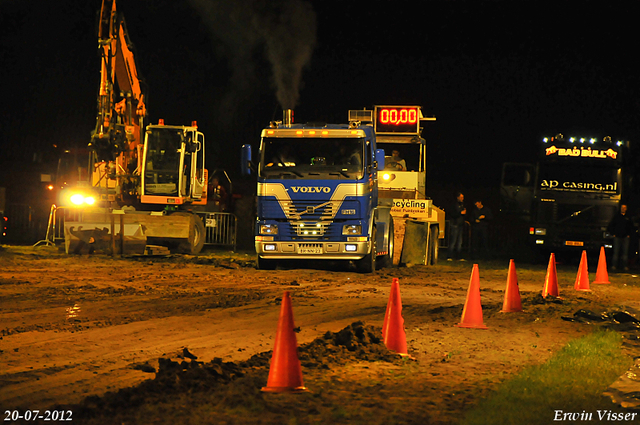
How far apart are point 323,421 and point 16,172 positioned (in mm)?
48798

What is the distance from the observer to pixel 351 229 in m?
17.3

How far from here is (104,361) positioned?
7.95 meters

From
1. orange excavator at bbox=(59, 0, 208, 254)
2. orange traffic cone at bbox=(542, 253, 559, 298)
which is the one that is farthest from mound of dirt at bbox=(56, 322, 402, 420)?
orange excavator at bbox=(59, 0, 208, 254)

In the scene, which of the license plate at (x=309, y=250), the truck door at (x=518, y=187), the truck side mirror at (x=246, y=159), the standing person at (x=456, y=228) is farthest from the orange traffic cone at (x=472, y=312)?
the truck door at (x=518, y=187)

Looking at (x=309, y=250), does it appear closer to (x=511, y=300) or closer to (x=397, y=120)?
(x=511, y=300)

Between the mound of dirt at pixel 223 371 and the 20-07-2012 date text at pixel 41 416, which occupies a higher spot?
the mound of dirt at pixel 223 371

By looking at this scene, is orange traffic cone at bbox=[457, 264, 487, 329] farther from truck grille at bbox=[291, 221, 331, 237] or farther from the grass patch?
truck grille at bbox=[291, 221, 331, 237]

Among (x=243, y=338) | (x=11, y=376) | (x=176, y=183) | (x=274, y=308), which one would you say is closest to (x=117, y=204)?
(x=176, y=183)

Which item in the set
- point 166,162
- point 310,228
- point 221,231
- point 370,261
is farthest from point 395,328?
point 221,231

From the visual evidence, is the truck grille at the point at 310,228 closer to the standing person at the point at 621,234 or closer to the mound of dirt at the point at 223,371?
the mound of dirt at the point at 223,371

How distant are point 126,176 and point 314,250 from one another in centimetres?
866

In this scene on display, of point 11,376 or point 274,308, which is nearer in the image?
point 11,376

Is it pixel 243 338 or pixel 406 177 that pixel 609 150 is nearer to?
pixel 406 177

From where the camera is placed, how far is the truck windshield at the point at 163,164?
75.7ft
